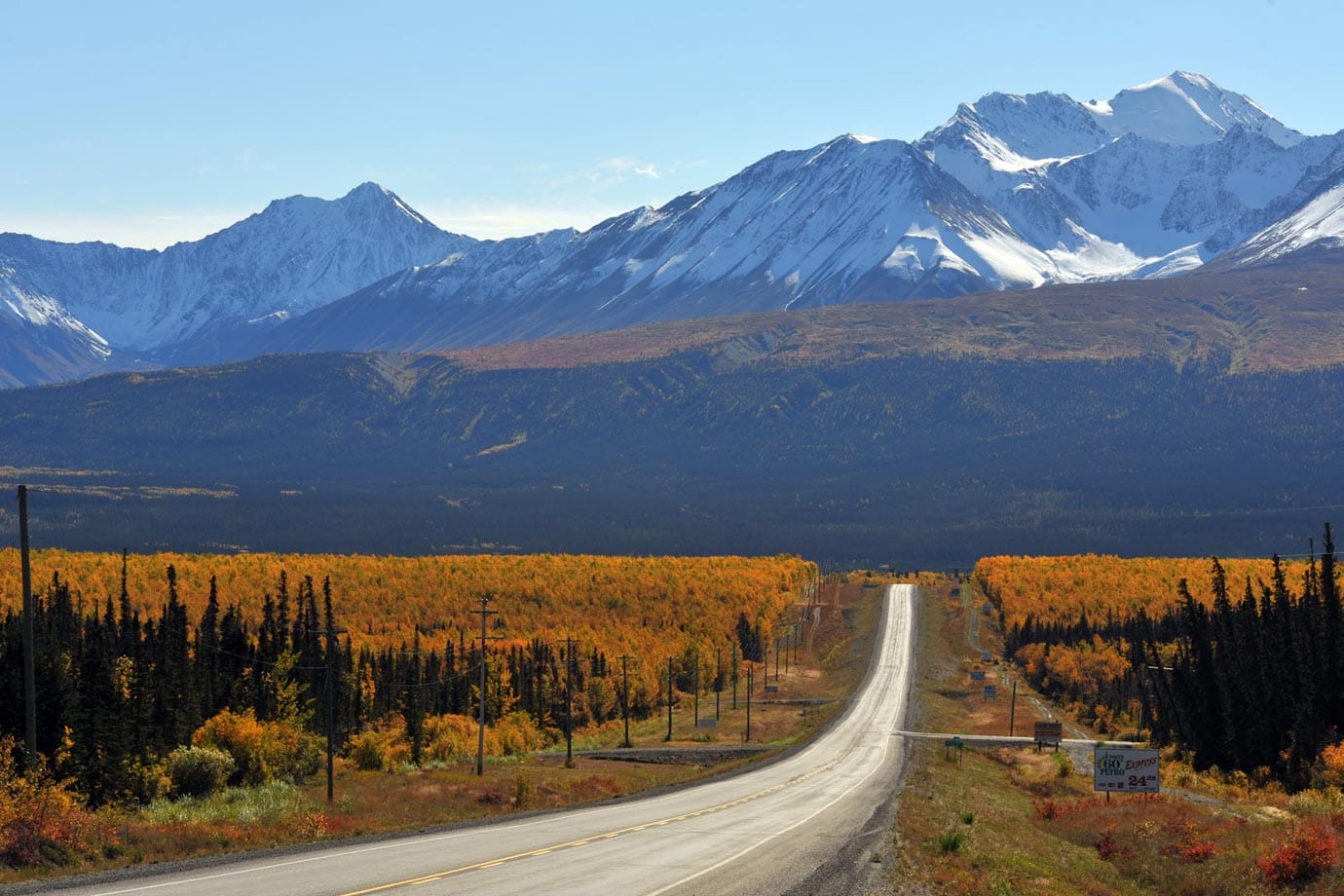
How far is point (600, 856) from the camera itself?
45188mm

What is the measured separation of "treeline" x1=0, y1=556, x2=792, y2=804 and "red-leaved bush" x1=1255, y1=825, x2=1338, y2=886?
38.6m

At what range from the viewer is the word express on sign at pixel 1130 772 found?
71.3 metres

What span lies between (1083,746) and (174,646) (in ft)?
239

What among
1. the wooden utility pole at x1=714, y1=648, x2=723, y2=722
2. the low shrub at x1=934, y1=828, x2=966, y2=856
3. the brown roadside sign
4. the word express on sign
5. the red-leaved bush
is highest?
the red-leaved bush

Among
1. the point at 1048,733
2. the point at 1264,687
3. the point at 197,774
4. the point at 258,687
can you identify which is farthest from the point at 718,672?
the point at 197,774

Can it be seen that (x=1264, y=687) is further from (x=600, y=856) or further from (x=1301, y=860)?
(x=600, y=856)

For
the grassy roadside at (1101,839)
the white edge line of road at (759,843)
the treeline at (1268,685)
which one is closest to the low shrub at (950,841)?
the grassy roadside at (1101,839)

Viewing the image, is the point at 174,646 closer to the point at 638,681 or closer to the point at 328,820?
the point at 328,820

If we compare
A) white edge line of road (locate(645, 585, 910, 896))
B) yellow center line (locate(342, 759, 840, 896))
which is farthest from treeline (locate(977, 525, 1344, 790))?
yellow center line (locate(342, 759, 840, 896))

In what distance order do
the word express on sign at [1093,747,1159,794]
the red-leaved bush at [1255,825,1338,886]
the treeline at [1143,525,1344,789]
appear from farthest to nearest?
1. the treeline at [1143,525,1344,789]
2. the word express on sign at [1093,747,1159,794]
3. the red-leaved bush at [1255,825,1338,886]

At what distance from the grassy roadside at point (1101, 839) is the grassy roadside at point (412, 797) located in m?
17.9

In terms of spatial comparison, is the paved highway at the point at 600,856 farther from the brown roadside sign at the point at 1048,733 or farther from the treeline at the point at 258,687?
the brown roadside sign at the point at 1048,733

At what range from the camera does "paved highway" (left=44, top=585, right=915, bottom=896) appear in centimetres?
3859

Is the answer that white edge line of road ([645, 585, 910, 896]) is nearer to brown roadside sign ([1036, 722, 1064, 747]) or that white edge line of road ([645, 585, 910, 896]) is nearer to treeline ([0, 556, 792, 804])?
treeline ([0, 556, 792, 804])
